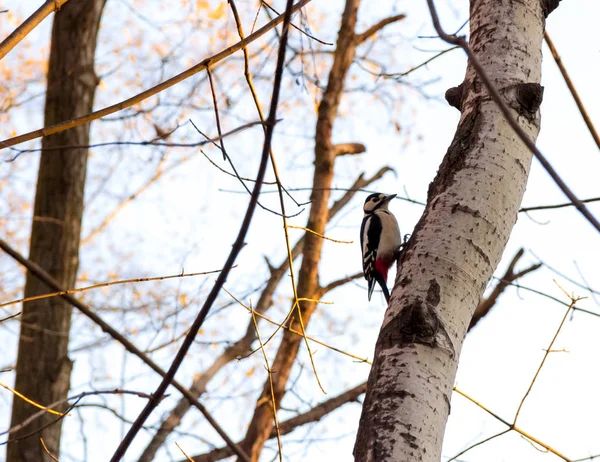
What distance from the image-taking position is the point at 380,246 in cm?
482

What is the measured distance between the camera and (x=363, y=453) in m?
1.40

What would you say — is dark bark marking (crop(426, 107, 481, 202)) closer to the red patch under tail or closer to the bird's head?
the red patch under tail

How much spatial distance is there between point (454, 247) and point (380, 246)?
3.10m

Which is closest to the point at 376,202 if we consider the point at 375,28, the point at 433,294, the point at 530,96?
the point at 375,28

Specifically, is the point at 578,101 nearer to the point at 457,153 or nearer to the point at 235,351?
the point at 457,153

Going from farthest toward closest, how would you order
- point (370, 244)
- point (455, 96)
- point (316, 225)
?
point (316, 225)
point (370, 244)
point (455, 96)

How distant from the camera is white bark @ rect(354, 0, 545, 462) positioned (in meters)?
1.45

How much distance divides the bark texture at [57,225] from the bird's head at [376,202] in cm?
222

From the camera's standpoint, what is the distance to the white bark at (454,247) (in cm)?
145

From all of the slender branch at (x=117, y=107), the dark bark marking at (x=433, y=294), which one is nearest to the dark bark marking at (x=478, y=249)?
the dark bark marking at (x=433, y=294)

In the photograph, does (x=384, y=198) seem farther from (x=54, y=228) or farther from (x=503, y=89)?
(x=503, y=89)

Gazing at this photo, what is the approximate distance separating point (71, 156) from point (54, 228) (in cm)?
57

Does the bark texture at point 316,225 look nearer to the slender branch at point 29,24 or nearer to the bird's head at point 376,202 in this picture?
the bird's head at point 376,202

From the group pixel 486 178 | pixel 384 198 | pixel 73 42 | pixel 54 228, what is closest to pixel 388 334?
pixel 486 178
